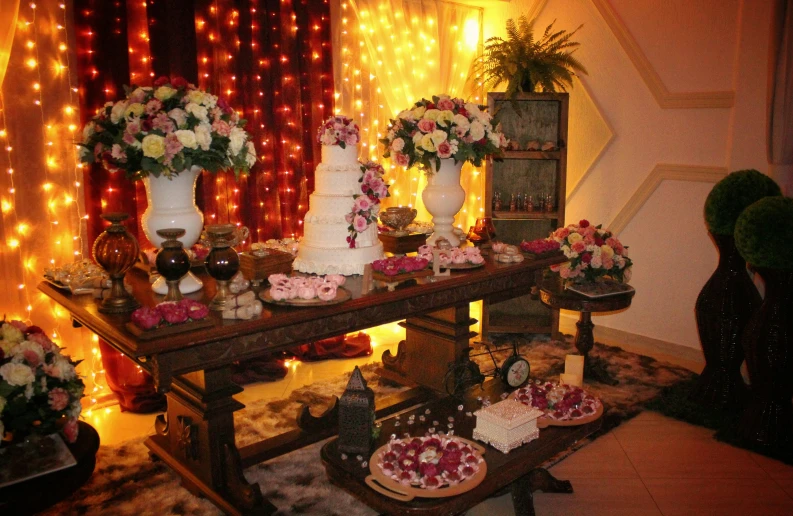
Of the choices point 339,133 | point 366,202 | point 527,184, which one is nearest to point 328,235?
point 366,202

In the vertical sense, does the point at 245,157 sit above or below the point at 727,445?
above

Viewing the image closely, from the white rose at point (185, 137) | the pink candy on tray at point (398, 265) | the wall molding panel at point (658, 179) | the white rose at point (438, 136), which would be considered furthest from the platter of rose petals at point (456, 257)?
the wall molding panel at point (658, 179)

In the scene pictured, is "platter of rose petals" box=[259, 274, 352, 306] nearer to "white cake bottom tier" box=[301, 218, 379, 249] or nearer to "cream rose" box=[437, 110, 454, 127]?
"white cake bottom tier" box=[301, 218, 379, 249]

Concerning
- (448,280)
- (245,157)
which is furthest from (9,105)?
(448,280)

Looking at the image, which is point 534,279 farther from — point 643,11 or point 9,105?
point 9,105

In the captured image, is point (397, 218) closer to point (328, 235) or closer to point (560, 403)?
point (328, 235)

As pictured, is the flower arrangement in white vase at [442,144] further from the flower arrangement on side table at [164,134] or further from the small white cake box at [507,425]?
the small white cake box at [507,425]

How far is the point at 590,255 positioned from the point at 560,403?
145cm

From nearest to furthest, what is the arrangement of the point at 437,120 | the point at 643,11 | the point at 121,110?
the point at 121,110
the point at 437,120
the point at 643,11

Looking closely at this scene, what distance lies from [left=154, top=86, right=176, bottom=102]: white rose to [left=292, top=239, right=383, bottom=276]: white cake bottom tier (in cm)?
101

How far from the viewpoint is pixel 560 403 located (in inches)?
122

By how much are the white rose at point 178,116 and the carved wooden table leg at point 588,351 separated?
2924 mm

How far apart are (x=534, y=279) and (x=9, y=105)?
10.8 ft

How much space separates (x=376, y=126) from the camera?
577 cm
